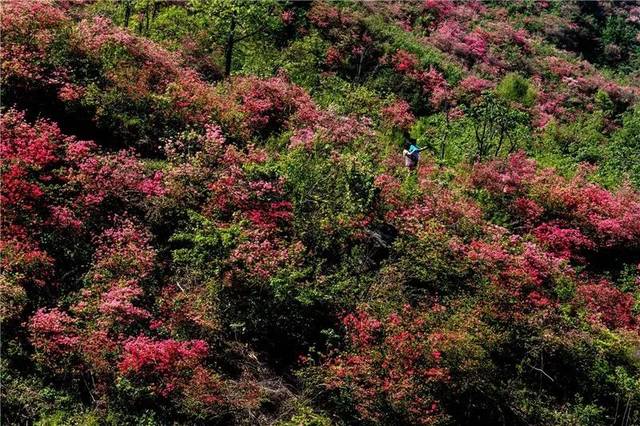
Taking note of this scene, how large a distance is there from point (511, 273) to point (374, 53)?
1658 centimetres

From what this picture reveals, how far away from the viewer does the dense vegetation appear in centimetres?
1292

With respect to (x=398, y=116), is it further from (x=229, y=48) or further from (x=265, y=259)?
(x=265, y=259)

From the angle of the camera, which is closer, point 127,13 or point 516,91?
point 127,13

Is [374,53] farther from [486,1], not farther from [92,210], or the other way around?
[92,210]

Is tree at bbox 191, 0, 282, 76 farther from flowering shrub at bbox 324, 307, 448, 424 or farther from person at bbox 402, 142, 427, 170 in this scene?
flowering shrub at bbox 324, 307, 448, 424

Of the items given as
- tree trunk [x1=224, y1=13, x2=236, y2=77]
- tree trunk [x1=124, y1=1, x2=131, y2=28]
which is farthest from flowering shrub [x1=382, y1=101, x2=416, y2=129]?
tree trunk [x1=124, y1=1, x2=131, y2=28]

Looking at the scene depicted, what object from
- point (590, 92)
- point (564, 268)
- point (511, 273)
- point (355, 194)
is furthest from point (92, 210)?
point (590, 92)

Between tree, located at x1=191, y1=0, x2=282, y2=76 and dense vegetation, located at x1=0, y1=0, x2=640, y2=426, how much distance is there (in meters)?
0.16

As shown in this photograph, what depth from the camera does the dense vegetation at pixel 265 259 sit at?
1292cm

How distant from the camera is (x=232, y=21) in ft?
79.9

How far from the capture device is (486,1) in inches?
1629

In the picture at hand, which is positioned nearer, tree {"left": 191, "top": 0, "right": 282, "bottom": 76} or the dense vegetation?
the dense vegetation

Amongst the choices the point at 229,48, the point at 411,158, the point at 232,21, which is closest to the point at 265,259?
the point at 411,158

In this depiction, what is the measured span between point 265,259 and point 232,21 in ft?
44.9
